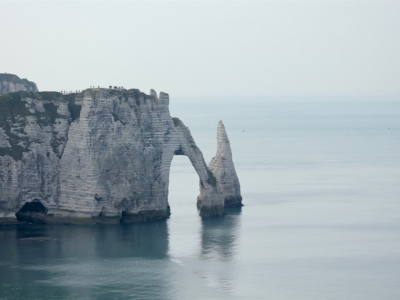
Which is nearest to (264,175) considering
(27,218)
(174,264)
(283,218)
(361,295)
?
(283,218)

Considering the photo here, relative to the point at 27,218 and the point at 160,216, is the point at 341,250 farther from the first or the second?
the point at 27,218

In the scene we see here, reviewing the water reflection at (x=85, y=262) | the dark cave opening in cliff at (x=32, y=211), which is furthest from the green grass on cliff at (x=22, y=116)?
the water reflection at (x=85, y=262)

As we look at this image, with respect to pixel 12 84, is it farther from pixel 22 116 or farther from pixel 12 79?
pixel 22 116

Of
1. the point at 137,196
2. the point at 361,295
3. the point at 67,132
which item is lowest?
the point at 361,295

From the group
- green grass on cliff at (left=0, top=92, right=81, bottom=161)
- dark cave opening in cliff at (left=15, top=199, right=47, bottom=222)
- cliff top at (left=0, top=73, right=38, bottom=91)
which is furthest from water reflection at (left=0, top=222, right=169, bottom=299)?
cliff top at (left=0, top=73, right=38, bottom=91)

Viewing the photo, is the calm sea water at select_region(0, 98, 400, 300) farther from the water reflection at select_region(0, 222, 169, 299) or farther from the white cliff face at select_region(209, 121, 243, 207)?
the white cliff face at select_region(209, 121, 243, 207)

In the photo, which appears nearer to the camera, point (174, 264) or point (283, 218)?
point (174, 264)

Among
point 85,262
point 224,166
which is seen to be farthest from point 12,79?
point 85,262
